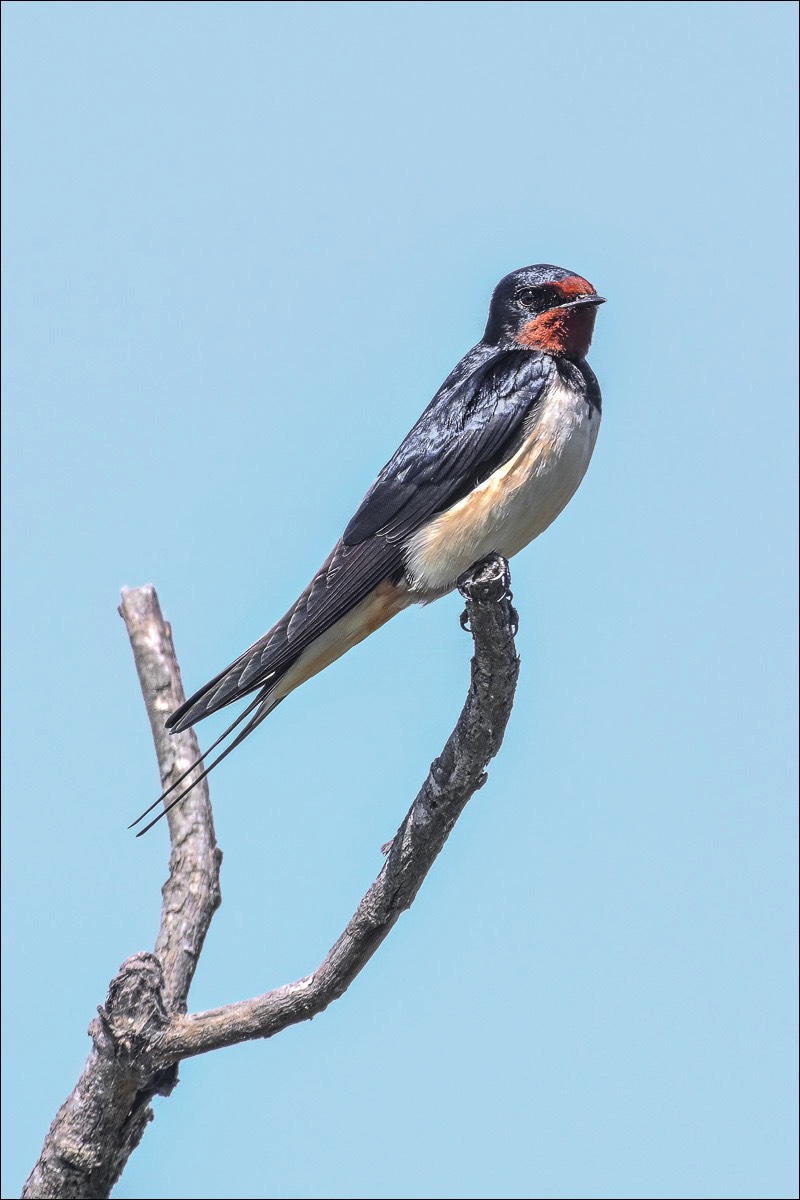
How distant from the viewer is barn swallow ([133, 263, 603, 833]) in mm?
5133

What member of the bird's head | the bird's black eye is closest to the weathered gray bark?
the bird's head

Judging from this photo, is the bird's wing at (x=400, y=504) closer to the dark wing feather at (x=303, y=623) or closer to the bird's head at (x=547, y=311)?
the dark wing feather at (x=303, y=623)

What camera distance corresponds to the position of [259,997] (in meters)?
4.54

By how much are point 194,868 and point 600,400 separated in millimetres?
2373

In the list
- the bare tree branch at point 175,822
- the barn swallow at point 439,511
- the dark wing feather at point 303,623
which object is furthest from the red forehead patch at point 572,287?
the bare tree branch at point 175,822

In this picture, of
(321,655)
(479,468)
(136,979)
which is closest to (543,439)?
(479,468)

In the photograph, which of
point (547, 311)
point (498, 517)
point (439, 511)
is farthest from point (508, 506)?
point (547, 311)

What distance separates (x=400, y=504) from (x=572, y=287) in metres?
1.22

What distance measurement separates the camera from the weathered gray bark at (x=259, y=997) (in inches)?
171

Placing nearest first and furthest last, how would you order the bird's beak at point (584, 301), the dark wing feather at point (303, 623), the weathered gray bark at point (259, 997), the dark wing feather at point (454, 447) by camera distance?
the weathered gray bark at point (259, 997)
the dark wing feather at point (303, 623)
the dark wing feather at point (454, 447)
the bird's beak at point (584, 301)

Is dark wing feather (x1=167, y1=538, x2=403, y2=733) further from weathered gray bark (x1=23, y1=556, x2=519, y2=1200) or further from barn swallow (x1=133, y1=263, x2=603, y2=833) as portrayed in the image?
weathered gray bark (x1=23, y1=556, x2=519, y2=1200)

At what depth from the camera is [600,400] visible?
5.57 meters

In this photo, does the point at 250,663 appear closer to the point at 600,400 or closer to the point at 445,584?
the point at 445,584

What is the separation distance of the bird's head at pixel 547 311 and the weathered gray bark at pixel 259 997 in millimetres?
1227
